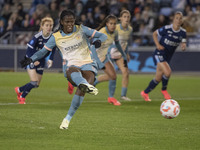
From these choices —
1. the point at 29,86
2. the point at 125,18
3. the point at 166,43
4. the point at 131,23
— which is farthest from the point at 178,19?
the point at 131,23

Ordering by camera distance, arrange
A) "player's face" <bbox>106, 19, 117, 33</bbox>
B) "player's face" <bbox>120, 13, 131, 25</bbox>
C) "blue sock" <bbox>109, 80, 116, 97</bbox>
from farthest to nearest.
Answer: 1. "player's face" <bbox>120, 13, 131, 25</bbox>
2. "blue sock" <bbox>109, 80, 116, 97</bbox>
3. "player's face" <bbox>106, 19, 117, 33</bbox>

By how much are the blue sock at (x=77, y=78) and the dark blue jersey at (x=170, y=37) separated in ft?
20.3

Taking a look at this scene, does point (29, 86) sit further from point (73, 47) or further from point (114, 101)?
point (73, 47)

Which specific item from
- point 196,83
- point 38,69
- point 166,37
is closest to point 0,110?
point 38,69

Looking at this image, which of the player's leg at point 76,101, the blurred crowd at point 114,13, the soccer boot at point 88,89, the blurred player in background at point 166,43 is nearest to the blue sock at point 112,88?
the blurred player in background at point 166,43

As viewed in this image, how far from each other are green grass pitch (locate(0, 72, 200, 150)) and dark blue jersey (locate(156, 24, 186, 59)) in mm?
1503

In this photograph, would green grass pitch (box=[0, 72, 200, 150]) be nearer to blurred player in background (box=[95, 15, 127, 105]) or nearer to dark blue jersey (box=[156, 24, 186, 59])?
blurred player in background (box=[95, 15, 127, 105])

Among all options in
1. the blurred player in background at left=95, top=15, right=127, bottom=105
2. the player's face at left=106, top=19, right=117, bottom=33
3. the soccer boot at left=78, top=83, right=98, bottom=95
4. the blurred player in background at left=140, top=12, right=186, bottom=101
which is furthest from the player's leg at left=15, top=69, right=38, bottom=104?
the soccer boot at left=78, top=83, right=98, bottom=95

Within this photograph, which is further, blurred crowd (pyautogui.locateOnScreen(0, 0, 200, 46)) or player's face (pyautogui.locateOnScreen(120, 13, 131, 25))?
blurred crowd (pyautogui.locateOnScreen(0, 0, 200, 46))

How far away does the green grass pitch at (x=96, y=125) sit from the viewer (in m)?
7.17

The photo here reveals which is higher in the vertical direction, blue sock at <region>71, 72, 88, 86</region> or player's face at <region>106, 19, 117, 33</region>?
blue sock at <region>71, 72, 88, 86</region>

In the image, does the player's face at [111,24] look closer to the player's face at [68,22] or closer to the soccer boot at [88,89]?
the player's face at [68,22]

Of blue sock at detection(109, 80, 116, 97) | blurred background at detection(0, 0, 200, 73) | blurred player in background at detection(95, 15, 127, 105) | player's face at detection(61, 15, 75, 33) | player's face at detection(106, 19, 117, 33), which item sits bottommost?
blurred background at detection(0, 0, 200, 73)

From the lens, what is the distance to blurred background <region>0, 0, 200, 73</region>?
79.6 feet
